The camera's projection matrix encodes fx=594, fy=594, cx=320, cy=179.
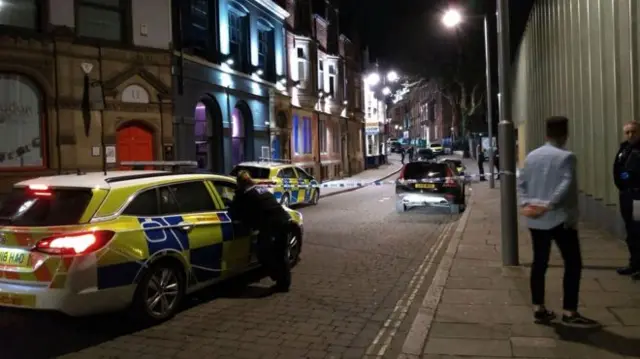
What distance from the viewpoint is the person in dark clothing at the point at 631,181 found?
706 cm

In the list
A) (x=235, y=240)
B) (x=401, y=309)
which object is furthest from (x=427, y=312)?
(x=235, y=240)

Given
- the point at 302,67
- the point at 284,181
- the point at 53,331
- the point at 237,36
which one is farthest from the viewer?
the point at 302,67

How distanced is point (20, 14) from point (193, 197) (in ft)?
36.9

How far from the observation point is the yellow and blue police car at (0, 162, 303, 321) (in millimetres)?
5469

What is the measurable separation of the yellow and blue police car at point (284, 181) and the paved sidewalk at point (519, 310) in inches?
340

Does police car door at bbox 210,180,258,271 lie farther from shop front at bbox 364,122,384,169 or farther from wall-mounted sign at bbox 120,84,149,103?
shop front at bbox 364,122,384,169

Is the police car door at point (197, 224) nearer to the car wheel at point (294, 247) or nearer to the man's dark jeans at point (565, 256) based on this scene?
the car wheel at point (294, 247)

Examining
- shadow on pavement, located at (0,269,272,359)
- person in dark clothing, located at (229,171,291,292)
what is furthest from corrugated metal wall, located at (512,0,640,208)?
shadow on pavement, located at (0,269,272,359)

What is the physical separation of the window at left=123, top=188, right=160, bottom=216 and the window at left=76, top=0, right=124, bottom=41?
463 inches

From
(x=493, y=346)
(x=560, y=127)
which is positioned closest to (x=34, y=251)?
(x=493, y=346)

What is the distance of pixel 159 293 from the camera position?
6297 millimetres

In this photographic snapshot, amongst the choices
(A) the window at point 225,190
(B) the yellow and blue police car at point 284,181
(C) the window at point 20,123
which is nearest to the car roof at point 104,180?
(A) the window at point 225,190

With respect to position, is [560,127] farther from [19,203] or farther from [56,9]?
[56,9]

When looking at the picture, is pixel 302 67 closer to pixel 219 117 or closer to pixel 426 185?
pixel 219 117
